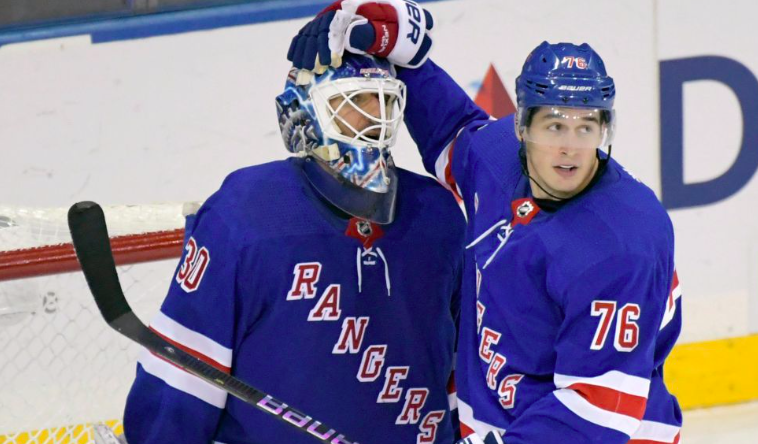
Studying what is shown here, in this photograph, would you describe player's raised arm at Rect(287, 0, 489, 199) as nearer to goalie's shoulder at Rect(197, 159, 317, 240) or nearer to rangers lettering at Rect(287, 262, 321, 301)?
goalie's shoulder at Rect(197, 159, 317, 240)

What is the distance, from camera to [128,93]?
3.40m

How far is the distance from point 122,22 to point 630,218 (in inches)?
73.6

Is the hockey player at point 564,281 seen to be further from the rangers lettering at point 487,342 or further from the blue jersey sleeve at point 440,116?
the blue jersey sleeve at point 440,116

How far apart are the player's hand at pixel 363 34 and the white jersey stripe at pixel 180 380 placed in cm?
55

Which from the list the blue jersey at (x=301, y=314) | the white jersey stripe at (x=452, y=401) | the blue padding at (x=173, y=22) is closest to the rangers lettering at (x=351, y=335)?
the blue jersey at (x=301, y=314)

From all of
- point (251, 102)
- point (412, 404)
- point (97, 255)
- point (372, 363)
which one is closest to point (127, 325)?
Result: point (97, 255)

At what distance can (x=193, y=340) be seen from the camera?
211 cm

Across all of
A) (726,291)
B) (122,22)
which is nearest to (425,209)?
(122,22)

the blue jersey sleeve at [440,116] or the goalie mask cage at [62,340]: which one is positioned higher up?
the blue jersey sleeve at [440,116]

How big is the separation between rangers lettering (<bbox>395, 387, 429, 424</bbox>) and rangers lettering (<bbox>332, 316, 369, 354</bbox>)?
0.14 meters

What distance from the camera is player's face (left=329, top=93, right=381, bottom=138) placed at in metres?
2.12

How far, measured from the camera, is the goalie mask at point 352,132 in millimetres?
2111

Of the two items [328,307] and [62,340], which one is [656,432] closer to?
[328,307]

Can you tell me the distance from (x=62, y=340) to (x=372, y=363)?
48.2 inches
